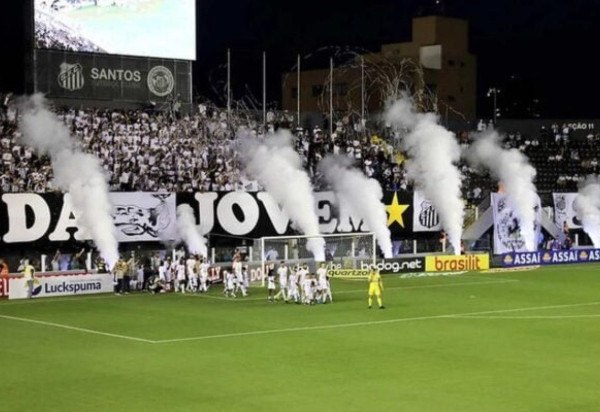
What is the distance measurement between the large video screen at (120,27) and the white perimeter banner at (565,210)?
22.4 metres

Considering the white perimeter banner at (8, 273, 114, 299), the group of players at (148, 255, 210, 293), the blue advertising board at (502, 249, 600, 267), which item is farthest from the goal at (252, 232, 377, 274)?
the blue advertising board at (502, 249, 600, 267)

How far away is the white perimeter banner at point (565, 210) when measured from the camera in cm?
6078

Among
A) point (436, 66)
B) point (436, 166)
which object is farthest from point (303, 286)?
point (436, 66)

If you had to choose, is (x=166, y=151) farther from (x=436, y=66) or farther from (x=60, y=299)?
(x=436, y=66)

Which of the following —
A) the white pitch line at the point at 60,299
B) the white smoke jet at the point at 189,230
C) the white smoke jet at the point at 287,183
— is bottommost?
the white pitch line at the point at 60,299

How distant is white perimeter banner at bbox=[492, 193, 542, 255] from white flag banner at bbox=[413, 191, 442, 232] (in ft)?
12.1

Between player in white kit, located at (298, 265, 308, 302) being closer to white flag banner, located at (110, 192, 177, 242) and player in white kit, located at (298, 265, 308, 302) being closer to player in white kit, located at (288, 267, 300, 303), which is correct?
player in white kit, located at (288, 267, 300, 303)

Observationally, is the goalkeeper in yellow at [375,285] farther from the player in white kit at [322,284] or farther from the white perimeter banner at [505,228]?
the white perimeter banner at [505,228]

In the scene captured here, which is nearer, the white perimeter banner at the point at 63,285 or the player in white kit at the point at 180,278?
the white perimeter banner at the point at 63,285

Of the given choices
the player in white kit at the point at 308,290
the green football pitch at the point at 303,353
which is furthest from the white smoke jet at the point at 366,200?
the player in white kit at the point at 308,290

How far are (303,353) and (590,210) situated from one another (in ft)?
134

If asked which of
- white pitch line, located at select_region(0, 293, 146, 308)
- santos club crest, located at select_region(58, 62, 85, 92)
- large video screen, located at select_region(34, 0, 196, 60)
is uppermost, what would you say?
large video screen, located at select_region(34, 0, 196, 60)

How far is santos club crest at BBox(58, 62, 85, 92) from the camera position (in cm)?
5303

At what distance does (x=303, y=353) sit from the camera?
24891mm
